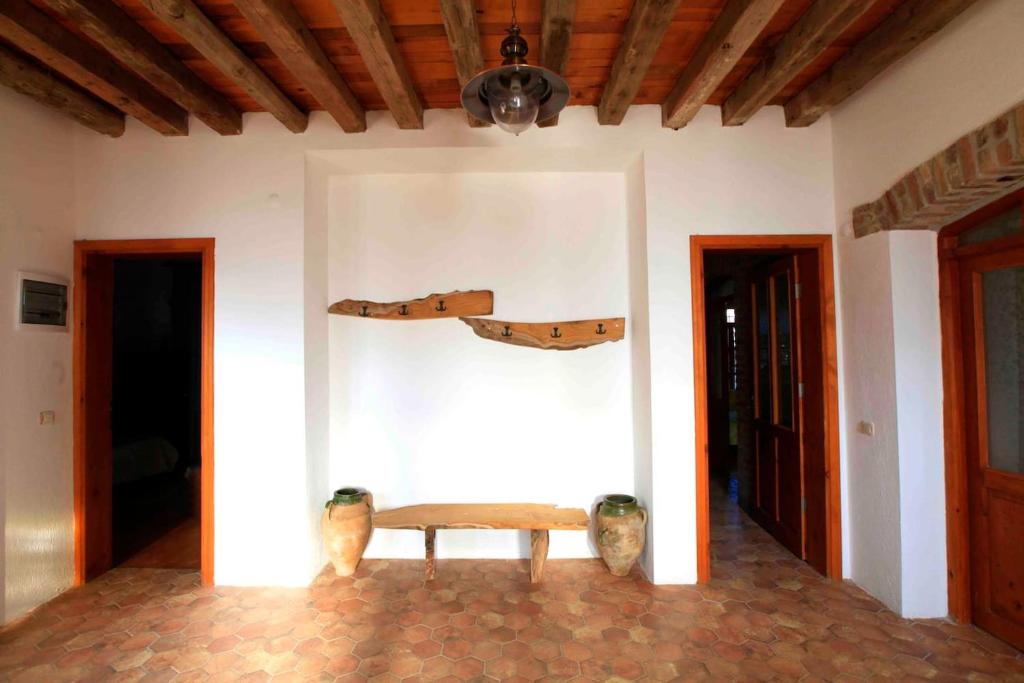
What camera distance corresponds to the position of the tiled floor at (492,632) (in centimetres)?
221

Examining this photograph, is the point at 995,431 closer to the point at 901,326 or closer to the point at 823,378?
the point at 901,326

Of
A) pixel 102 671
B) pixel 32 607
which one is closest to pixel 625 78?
pixel 102 671

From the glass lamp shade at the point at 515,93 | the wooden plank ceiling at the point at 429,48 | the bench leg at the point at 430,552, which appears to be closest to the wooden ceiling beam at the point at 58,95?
the wooden plank ceiling at the point at 429,48

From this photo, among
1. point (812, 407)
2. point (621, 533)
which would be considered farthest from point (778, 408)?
point (621, 533)

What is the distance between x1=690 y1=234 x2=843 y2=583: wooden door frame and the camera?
3.01 meters

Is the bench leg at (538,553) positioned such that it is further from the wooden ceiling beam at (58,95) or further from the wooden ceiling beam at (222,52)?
the wooden ceiling beam at (58,95)

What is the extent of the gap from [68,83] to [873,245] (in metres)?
5.03

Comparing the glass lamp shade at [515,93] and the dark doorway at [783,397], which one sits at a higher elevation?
the glass lamp shade at [515,93]

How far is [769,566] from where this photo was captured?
3.22m

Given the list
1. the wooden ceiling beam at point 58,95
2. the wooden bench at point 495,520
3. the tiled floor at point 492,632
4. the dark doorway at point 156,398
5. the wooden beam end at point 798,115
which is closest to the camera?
the tiled floor at point 492,632

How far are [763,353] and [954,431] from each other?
1.45 metres

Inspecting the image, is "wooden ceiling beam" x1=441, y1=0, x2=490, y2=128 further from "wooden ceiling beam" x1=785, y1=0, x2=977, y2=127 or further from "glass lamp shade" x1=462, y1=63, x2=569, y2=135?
"wooden ceiling beam" x1=785, y1=0, x2=977, y2=127

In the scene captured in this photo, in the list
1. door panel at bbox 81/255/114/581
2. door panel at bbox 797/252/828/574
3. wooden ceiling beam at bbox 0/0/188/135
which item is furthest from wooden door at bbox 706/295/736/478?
door panel at bbox 81/255/114/581

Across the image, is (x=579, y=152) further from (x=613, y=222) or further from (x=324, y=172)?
(x=324, y=172)
